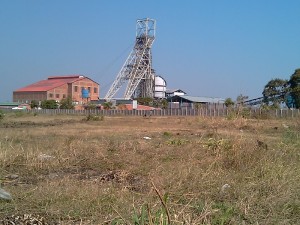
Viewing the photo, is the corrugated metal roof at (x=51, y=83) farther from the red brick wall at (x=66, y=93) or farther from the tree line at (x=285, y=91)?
the tree line at (x=285, y=91)

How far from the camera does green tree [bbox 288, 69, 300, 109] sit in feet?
157

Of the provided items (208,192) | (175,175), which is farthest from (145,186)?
(208,192)

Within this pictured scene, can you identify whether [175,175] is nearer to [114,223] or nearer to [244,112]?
[114,223]

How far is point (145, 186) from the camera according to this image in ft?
16.1

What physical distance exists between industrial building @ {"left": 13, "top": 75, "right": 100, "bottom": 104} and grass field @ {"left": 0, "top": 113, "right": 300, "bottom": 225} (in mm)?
83888

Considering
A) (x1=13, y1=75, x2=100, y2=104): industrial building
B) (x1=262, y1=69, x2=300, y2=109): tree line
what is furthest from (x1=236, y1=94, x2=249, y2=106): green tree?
(x1=13, y1=75, x2=100, y2=104): industrial building

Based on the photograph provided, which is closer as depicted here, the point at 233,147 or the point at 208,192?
the point at 208,192

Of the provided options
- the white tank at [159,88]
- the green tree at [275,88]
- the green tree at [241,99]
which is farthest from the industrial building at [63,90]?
the green tree at [241,99]

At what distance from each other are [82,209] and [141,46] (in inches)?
3456

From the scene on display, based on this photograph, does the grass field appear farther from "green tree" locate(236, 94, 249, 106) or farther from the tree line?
the tree line

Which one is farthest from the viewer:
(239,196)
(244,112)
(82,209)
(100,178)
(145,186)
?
(244,112)

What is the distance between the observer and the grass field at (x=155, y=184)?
3586 millimetres

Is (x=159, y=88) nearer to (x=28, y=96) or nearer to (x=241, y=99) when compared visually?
(x=28, y=96)

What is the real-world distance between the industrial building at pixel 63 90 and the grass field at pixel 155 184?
83888mm
